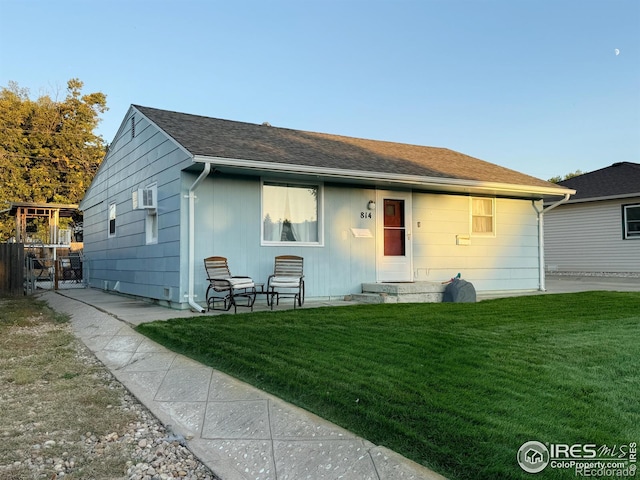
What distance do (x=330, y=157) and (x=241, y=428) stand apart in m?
6.92

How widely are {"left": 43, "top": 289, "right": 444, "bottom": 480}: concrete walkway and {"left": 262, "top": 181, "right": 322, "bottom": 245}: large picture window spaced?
3960 mm

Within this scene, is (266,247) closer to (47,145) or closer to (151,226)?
(151,226)

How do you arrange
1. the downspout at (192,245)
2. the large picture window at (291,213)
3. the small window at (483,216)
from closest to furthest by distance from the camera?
the downspout at (192,245) < the large picture window at (291,213) < the small window at (483,216)

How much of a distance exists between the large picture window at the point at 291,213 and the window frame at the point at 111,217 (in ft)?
Answer: 17.9

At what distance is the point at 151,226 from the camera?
955 centimetres

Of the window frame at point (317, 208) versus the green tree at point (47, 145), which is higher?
the green tree at point (47, 145)

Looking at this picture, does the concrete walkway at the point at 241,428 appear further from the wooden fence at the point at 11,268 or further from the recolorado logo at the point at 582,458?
the wooden fence at the point at 11,268

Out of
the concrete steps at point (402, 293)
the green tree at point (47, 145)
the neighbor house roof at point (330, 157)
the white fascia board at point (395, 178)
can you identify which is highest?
the green tree at point (47, 145)

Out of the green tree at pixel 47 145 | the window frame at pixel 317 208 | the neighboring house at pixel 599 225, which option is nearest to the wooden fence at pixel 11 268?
the window frame at pixel 317 208

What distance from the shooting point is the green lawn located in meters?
2.51

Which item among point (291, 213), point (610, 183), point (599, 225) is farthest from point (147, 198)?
point (610, 183)

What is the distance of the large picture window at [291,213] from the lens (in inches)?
343

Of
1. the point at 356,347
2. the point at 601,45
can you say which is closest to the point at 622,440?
the point at 356,347

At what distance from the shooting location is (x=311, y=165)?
827cm
